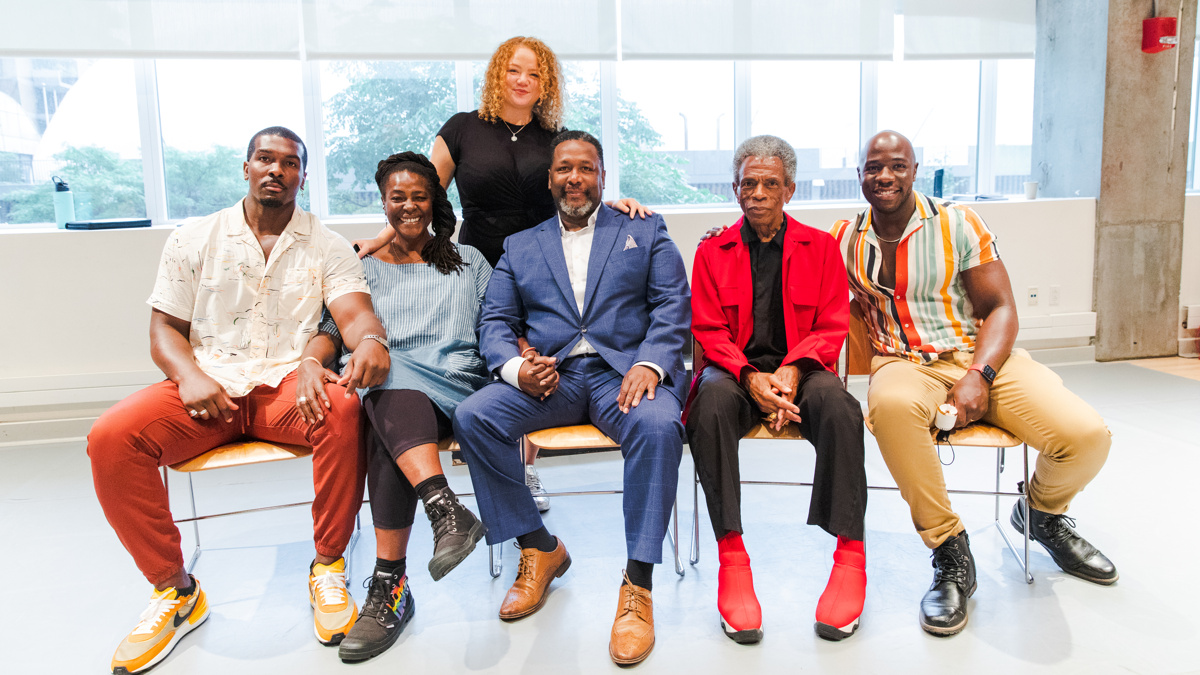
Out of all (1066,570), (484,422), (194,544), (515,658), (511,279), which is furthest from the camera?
(194,544)

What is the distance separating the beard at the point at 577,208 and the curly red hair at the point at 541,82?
1.61 ft

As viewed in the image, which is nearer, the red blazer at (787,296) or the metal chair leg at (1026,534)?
the metal chair leg at (1026,534)

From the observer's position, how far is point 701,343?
2.59m

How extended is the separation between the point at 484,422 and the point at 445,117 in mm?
3103

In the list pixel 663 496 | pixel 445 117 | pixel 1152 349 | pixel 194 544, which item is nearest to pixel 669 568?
pixel 663 496

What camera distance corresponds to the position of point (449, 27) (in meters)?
4.36

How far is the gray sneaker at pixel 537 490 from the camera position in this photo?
315 cm

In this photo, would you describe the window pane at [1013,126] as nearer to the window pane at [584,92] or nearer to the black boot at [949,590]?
the window pane at [584,92]

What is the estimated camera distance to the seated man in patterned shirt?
2186 mm

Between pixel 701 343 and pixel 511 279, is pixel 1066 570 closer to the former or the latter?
pixel 701 343

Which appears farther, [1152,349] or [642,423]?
[1152,349]

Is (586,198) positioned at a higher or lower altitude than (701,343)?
higher

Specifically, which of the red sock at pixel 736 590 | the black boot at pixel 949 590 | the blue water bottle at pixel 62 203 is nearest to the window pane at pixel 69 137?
the blue water bottle at pixel 62 203

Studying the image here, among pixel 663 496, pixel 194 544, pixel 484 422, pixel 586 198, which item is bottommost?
pixel 194 544
